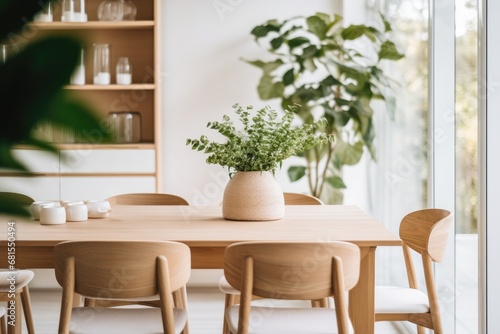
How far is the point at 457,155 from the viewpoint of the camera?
3.02m

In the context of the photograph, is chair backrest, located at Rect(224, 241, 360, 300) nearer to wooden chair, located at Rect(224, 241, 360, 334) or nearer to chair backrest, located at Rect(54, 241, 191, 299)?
wooden chair, located at Rect(224, 241, 360, 334)

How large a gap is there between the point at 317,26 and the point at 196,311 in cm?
215

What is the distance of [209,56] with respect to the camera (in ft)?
16.0

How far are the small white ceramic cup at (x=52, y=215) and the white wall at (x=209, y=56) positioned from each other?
7.66ft

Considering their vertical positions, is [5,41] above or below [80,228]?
above

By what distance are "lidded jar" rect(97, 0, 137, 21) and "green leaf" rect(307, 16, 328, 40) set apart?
136cm

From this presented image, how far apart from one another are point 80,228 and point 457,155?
1.81 metres

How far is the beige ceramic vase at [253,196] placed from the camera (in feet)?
8.62

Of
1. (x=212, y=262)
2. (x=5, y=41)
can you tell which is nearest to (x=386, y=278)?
(x=212, y=262)

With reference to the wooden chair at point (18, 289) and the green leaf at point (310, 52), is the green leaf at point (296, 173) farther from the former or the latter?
the wooden chair at point (18, 289)

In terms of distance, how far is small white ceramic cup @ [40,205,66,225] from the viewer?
2.54 m

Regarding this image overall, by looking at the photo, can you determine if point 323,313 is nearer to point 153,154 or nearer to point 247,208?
point 247,208

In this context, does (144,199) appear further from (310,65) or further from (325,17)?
(325,17)

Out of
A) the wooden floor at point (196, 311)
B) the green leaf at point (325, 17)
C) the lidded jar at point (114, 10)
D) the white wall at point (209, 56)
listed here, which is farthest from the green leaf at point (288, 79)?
the wooden floor at point (196, 311)
